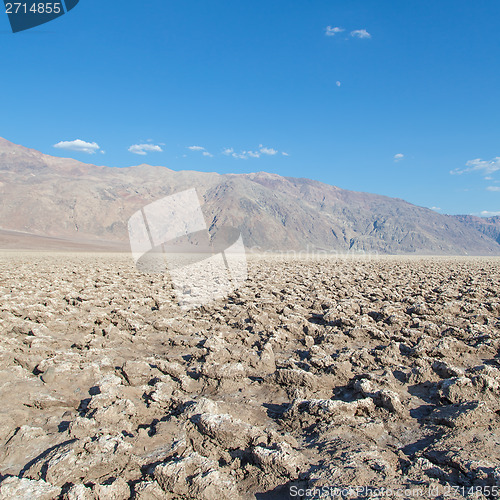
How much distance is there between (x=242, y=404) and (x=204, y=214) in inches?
4407

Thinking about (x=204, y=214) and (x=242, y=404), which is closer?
(x=242, y=404)

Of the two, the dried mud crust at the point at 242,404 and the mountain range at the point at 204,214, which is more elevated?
the mountain range at the point at 204,214

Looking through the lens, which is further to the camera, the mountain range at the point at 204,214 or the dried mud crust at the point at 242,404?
the mountain range at the point at 204,214

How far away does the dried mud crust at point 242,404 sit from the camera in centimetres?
185

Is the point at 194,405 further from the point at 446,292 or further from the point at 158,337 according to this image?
the point at 446,292

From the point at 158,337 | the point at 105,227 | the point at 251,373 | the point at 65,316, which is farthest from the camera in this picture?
the point at 105,227

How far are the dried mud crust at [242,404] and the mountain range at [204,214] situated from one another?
50920mm

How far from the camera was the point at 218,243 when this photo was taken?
85312 millimetres

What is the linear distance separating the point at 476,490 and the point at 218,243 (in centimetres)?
8410

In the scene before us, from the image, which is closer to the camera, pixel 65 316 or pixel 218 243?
pixel 65 316

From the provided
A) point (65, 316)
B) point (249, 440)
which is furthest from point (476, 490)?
point (65, 316)

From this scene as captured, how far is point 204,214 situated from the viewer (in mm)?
113062

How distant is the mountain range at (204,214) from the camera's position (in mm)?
74812

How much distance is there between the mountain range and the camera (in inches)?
2945
